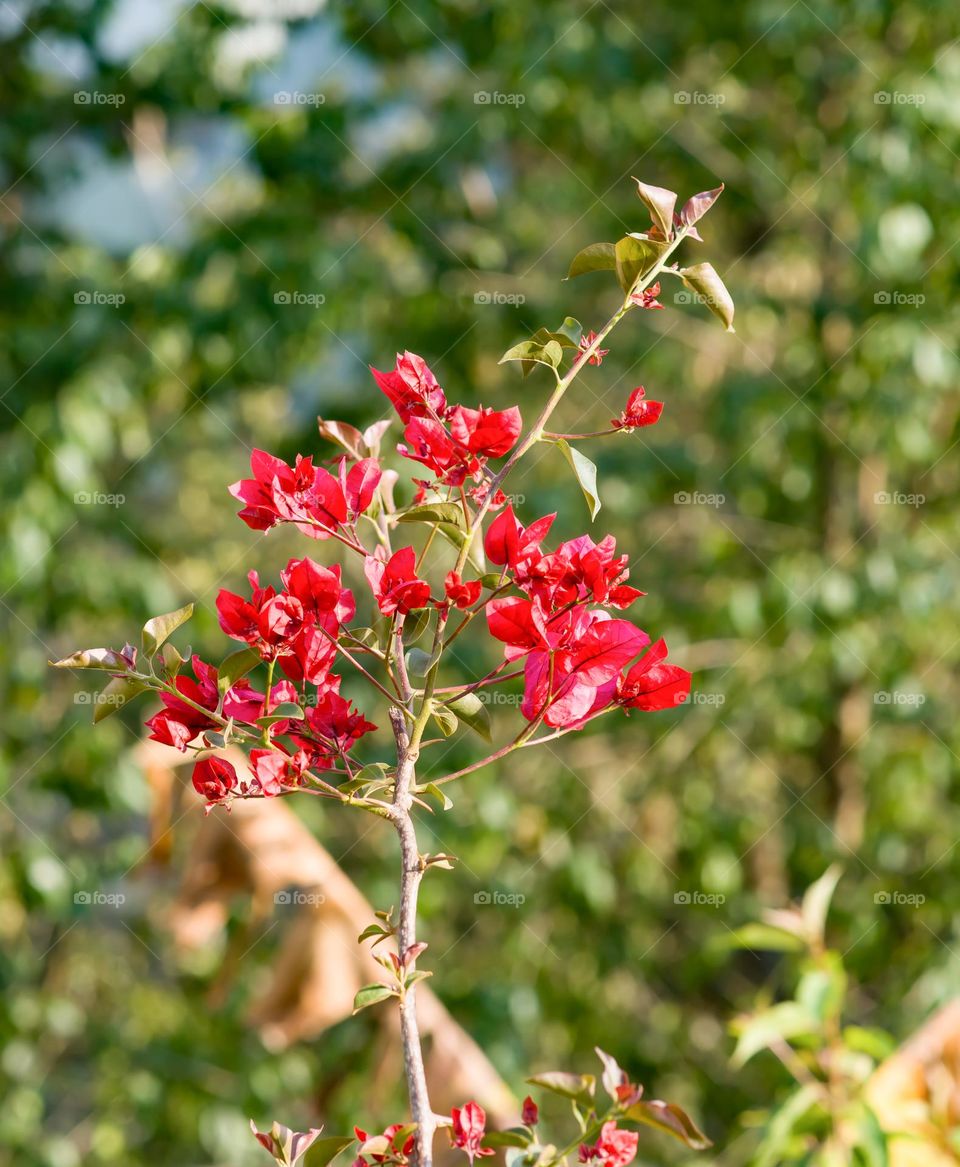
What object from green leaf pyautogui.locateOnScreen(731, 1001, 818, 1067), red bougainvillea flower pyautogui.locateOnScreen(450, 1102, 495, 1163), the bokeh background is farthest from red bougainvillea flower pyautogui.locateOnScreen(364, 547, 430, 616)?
the bokeh background

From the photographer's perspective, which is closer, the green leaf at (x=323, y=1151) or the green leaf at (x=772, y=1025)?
the green leaf at (x=323, y=1151)

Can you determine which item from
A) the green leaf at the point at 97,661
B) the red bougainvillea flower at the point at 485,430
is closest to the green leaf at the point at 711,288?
the red bougainvillea flower at the point at 485,430

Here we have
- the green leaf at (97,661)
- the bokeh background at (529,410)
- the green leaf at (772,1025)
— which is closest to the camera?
the green leaf at (97,661)

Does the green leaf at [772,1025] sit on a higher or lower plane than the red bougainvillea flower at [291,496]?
lower

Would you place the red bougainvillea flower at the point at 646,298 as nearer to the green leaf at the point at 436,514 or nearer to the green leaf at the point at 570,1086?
the green leaf at the point at 436,514

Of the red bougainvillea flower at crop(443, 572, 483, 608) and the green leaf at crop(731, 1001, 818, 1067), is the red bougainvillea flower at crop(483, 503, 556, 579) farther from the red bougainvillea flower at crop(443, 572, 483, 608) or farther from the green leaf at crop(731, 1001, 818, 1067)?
the green leaf at crop(731, 1001, 818, 1067)

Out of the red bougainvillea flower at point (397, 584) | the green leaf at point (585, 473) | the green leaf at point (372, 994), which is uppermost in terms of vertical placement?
the green leaf at point (585, 473)

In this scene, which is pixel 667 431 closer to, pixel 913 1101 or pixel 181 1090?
pixel 181 1090
